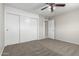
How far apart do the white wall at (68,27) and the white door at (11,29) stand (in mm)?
3374

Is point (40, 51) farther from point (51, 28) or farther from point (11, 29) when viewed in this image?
point (51, 28)

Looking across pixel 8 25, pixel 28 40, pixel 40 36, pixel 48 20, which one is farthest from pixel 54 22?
pixel 8 25

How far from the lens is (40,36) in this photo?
5.67 meters

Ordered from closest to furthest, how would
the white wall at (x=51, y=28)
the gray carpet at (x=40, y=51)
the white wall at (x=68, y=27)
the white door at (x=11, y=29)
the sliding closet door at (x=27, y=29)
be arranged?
1. the gray carpet at (x=40, y=51)
2. the white door at (x=11, y=29)
3. the white wall at (x=68, y=27)
4. the sliding closet door at (x=27, y=29)
5. the white wall at (x=51, y=28)

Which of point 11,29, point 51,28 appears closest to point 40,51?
point 11,29

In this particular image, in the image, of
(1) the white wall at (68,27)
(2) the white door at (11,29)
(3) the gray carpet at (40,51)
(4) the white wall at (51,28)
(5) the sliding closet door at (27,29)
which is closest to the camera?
(3) the gray carpet at (40,51)

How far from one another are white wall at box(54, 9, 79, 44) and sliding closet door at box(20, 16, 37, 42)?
2.02 m

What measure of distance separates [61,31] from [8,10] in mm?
4087

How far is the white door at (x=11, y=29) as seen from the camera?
3.58 m

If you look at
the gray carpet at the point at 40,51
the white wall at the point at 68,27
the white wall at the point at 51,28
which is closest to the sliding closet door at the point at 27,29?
the gray carpet at the point at 40,51

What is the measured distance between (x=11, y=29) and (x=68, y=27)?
3.85 meters

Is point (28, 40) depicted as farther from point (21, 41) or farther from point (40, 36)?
point (40, 36)

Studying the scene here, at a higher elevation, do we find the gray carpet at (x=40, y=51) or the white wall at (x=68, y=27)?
the white wall at (x=68, y=27)

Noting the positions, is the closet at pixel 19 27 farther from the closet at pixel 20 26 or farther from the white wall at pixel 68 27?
the white wall at pixel 68 27
